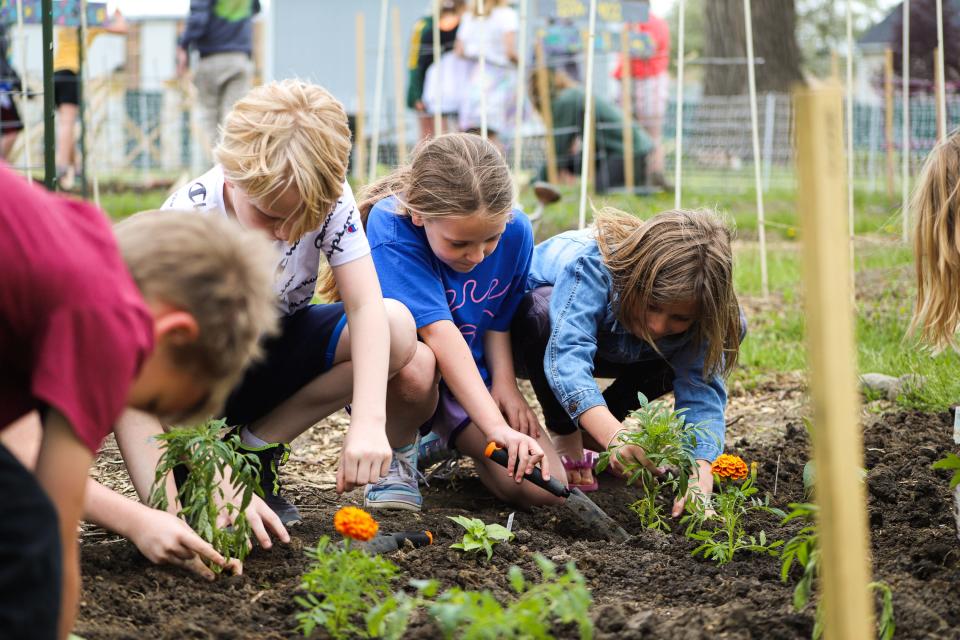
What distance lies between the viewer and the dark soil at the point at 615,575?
1.94 meters

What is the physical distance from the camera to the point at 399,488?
294cm

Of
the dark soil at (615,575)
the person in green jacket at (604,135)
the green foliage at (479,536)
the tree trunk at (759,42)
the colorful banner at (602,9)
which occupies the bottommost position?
the dark soil at (615,575)

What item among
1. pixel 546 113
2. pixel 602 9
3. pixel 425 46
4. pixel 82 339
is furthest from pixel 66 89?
pixel 82 339

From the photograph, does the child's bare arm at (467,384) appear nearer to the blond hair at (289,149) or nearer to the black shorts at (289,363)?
the black shorts at (289,363)

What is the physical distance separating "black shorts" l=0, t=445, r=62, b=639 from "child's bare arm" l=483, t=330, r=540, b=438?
6.20 ft

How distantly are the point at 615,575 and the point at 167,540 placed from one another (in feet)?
3.32

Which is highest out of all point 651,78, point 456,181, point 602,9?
point 651,78

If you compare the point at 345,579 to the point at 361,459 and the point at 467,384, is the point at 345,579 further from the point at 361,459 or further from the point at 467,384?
the point at 467,384

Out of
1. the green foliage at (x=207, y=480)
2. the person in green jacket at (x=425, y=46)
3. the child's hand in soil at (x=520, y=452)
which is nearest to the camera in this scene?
the green foliage at (x=207, y=480)

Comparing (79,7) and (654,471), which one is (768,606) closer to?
(654,471)

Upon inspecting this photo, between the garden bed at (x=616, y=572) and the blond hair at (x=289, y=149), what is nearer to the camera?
the garden bed at (x=616, y=572)

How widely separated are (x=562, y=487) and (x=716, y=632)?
823 mm

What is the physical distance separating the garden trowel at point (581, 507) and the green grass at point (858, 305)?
982mm

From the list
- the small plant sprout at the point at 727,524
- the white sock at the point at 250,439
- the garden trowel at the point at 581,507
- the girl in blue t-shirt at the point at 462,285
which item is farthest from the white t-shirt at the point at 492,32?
the small plant sprout at the point at 727,524
